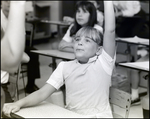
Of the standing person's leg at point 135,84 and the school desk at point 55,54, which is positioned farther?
the standing person's leg at point 135,84

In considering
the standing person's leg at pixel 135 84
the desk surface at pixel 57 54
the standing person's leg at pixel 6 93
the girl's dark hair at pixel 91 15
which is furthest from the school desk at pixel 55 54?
the standing person's leg at pixel 135 84

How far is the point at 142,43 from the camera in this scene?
2445mm

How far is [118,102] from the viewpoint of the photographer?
1.76m

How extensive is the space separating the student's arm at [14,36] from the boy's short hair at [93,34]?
34 cm

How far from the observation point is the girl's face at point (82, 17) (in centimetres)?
A: 167

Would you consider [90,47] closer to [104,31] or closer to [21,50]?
[104,31]

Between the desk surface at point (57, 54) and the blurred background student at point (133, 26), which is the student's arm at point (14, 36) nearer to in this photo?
the desk surface at point (57, 54)

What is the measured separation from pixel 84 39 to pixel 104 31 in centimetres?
11

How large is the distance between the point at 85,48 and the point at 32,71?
1.07 ft

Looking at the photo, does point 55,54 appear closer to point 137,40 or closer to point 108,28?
point 108,28

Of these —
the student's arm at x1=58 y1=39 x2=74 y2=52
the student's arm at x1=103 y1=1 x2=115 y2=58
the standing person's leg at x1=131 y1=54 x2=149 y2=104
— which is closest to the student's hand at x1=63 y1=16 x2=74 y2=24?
the student's arm at x1=58 y1=39 x2=74 y2=52

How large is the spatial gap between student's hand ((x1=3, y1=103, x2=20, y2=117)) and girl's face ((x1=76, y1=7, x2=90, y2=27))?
1.69 ft

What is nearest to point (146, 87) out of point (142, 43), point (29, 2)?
point (142, 43)

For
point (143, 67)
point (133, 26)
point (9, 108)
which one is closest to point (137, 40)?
point (133, 26)
